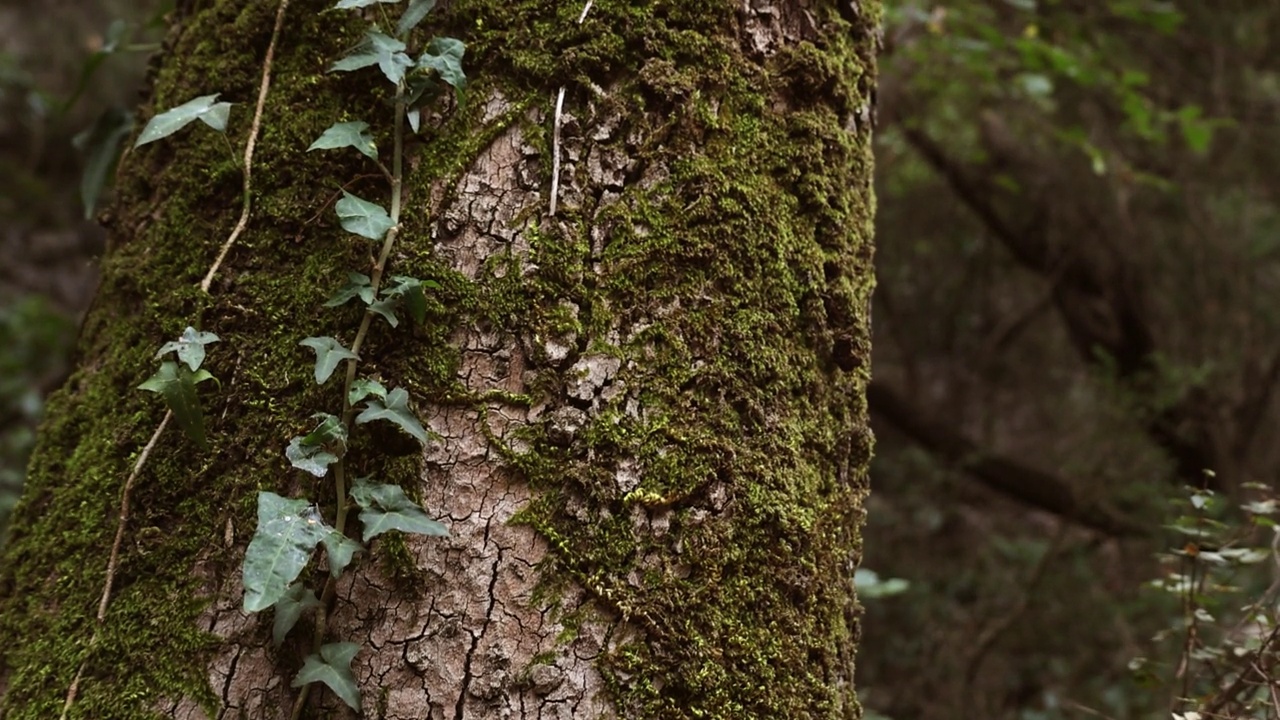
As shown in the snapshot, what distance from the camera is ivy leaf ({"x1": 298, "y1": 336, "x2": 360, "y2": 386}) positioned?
1.08 meters

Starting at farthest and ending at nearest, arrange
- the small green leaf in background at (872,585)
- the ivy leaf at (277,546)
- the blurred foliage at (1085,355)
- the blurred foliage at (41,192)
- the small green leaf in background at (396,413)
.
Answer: the blurred foliage at (41,192), the blurred foliage at (1085,355), the small green leaf in background at (872,585), the small green leaf in background at (396,413), the ivy leaf at (277,546)

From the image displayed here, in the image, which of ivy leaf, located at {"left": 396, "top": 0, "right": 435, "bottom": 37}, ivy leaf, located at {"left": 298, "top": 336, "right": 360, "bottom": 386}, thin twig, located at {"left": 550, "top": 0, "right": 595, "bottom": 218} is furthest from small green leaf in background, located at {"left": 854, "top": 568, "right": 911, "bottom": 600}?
ivy leaf, located at {"left": 396, "top": 0, "right": 435, "bottom": 37}

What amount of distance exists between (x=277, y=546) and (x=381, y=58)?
0.64 metres

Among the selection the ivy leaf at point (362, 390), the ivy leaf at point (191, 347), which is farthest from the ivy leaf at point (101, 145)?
the ivy leaf at point (362, 390)

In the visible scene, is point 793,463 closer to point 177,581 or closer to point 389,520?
point 389,520

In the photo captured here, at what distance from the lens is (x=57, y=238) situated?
7.04 metres

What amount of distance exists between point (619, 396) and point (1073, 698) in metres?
4.62

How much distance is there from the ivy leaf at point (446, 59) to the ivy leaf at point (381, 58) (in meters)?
0.03

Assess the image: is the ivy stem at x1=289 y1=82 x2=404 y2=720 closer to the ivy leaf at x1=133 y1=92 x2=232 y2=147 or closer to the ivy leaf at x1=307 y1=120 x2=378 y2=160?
the ivy leaf at x1=307 y1=120 x2=378 y2=160

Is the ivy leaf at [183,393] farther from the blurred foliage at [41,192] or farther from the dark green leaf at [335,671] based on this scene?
the blurred foliage at [41,192]

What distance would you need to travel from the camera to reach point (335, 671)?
1030mm

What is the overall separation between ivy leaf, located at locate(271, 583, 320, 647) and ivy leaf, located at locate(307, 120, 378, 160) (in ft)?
1.82

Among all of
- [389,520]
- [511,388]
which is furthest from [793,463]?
[389,520]

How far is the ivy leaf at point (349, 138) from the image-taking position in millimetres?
1161
